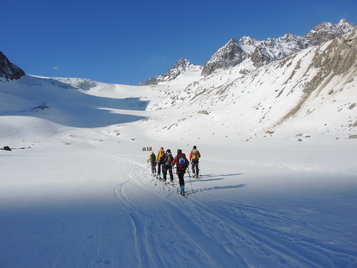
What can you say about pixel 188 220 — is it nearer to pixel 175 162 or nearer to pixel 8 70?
pixel 175 162

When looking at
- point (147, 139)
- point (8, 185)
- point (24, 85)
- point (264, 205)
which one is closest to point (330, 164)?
point (264, 205)

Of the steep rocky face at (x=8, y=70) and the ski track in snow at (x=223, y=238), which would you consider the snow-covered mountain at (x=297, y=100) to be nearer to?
the ski track in snow at (x=223, y=238)

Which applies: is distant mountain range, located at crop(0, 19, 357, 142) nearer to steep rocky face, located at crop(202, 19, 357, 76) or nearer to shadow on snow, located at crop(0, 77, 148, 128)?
shadow on snow, located at crop(0, 77, 148, 128)

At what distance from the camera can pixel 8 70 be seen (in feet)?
448

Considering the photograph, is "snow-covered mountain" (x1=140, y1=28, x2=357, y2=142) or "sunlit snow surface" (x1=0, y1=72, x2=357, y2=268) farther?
"snow-covered mountain" (x1=140, y1=28, x2=357, y2=142)

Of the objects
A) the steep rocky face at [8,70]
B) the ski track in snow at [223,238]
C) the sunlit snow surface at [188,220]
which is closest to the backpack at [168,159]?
the sunlit snow surface at [188,220]

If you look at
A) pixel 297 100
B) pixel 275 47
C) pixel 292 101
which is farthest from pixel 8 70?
pixel 297 100

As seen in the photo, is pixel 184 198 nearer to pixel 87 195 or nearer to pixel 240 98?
pixel 87 195

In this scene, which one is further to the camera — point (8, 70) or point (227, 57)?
point (227, 57)

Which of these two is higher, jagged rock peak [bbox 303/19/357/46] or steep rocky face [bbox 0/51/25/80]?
jagged rock peak [bbox 303/19/357/46]

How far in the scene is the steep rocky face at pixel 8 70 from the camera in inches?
5212

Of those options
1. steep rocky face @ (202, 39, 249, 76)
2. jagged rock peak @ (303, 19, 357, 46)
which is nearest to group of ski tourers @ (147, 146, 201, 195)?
jagged rock peak @ (303, 19, 357, 46)

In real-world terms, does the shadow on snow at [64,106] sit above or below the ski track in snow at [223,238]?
above

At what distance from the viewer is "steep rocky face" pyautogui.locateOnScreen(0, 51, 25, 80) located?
132 meters
